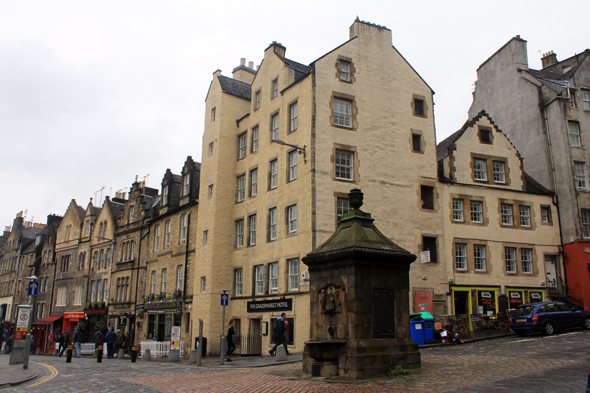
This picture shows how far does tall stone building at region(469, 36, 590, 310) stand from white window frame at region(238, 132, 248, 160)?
18.4m

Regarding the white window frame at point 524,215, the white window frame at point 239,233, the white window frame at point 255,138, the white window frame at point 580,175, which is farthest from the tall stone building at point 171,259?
the white window frame at point 580,175

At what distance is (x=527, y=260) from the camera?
3142 cm

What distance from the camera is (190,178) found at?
38.9 metres

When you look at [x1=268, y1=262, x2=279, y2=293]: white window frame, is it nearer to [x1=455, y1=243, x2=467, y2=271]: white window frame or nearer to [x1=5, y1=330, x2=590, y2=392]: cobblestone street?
[x1=455, y1=243, x2=467, y2=271]: white window frame

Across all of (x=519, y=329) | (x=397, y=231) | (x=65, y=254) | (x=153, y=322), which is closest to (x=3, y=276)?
(x=65, y=254)

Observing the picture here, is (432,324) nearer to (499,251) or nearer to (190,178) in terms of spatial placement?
(499,251)

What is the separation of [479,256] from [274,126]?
14.1 metres

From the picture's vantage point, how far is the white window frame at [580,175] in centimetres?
3266

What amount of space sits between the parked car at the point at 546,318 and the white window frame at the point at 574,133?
13.3m

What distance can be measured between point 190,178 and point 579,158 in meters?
26.1

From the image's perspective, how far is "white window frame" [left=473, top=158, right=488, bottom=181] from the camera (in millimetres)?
32031

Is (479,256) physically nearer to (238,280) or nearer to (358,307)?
(238,280)

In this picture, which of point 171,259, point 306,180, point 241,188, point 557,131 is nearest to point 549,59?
point 557,131

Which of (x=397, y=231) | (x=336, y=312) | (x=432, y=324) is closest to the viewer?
(x=336, y=312)
